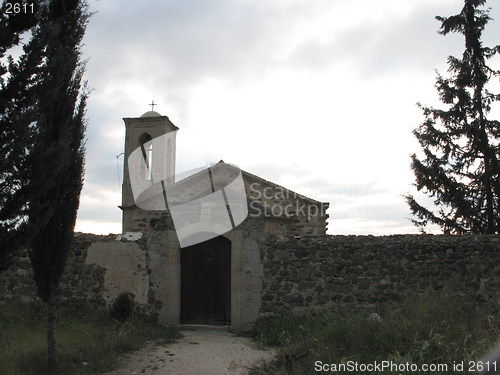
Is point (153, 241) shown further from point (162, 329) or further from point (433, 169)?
point (433, 169)

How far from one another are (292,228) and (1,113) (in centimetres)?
943

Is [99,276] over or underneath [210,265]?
underneath

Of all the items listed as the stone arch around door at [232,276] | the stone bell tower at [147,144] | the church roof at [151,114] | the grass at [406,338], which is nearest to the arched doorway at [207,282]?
the stone arch around door at [232,276]

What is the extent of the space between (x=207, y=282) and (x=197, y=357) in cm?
262

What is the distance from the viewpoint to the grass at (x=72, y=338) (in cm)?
511

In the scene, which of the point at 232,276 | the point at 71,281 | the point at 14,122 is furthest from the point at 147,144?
the point at 14,122

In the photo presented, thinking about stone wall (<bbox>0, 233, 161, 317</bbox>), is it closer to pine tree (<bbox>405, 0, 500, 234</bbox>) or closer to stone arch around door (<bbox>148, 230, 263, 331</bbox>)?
stone arch around door (<bbox>148, 230, 263, 331</bbox>)

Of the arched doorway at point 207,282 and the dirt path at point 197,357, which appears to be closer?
the dirt path at point 197,357

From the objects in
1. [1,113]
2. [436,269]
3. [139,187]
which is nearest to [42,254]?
[1,113]

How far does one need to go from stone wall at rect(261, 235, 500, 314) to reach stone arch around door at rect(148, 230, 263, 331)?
0.25 meters

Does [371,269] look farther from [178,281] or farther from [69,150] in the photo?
[69,150]

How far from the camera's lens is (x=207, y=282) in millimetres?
8516

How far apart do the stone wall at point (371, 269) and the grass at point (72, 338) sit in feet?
7.47

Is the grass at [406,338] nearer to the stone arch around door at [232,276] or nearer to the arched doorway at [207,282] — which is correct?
the stone arch around door at [232,276]
